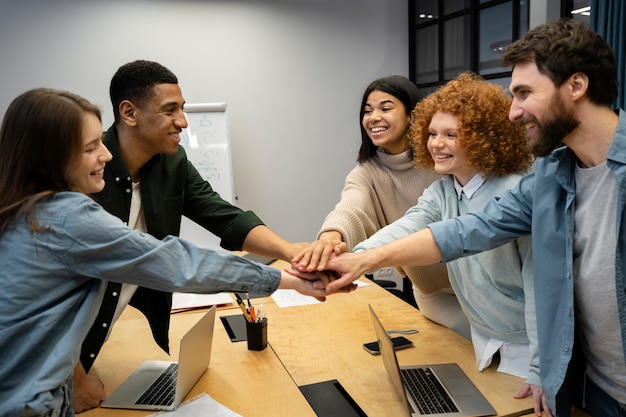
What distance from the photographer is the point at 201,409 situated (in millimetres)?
1495

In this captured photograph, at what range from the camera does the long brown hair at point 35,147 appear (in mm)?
1249

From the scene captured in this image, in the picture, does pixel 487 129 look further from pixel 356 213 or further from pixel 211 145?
pixel 211 145

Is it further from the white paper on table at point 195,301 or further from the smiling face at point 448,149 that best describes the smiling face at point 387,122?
the white paper on table at point 195,301

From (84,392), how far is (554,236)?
1473mm

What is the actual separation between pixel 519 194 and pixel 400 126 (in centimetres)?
100

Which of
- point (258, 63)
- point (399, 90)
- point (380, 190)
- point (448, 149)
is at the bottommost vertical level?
point (380, 190)

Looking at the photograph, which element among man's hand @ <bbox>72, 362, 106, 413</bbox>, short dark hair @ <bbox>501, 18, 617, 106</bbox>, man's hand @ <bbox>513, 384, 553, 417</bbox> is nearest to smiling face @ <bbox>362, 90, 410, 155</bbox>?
short dark hair @ <bbox>501, 18, 617, 106</bbox>

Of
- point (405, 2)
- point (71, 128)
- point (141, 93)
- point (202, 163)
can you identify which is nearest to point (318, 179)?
point (202, 163)

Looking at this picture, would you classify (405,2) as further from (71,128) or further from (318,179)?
(71,128)

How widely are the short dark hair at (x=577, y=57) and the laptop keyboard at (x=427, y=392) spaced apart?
0.95m

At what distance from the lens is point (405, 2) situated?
5.79m

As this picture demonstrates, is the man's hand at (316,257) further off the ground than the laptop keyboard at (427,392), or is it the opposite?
the man's hand at (316,257)

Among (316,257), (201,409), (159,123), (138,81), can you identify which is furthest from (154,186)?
(201,409)

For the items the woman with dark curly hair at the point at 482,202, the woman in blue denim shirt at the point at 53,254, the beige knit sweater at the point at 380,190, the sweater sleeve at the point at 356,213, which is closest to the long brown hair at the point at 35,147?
the woman in blue denim shirt at the point at 53,254
